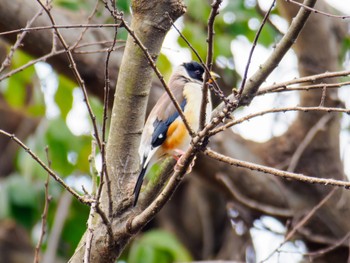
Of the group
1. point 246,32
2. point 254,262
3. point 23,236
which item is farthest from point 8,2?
point 23,236

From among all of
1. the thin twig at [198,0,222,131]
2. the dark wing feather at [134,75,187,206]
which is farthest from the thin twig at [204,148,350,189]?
the dark wing feather at [134,75,187,206]

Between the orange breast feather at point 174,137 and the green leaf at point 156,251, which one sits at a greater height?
the orange breast feather at point 174,137

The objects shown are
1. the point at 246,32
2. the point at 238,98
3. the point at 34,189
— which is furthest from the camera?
the point at 246,32

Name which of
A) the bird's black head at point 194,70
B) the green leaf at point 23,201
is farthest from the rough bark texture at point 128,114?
the green leaf at point 23,201

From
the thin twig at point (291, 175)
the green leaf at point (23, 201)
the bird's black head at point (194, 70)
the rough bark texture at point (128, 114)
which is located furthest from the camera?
the green leaf at point (23, 201)

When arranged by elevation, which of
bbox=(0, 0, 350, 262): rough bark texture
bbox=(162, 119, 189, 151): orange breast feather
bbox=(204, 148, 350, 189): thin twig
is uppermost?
bbox=(0, 0, 350, 262): rough bark texture

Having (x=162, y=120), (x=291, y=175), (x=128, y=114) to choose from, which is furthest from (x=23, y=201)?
(x=291, y=175)

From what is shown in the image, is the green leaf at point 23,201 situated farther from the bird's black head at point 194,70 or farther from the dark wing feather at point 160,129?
the dark wing feather at point 160,129

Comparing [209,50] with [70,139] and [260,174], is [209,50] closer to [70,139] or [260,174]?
[70,139]

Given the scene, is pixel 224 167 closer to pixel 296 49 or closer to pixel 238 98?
pixel 296 49

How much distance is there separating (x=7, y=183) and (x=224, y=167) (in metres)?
1.65

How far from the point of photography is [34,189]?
520 cm

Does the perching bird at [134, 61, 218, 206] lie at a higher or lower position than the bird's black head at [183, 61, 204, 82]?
lower

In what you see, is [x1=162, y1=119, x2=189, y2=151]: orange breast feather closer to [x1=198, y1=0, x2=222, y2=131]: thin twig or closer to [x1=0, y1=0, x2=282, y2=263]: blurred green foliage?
[x1=0, y1=0, x2=282, y2=263]: blurred green foliage
